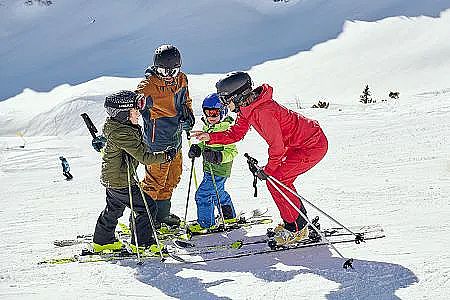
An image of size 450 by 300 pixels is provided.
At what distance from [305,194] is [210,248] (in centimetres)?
197

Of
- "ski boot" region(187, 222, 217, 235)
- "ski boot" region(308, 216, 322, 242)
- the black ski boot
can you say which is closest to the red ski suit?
"ski boot" region(308, 216, 322, 242)

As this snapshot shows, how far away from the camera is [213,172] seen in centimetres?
588

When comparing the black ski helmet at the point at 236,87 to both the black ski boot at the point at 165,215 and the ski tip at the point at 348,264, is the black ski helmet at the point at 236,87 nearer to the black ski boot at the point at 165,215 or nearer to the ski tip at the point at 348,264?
the ski tip at the point at 348,264

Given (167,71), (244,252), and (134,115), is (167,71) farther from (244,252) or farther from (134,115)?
(244,252)

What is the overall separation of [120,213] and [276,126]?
160 centimetres

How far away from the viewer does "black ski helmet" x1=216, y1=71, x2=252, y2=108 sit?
16.2 feet

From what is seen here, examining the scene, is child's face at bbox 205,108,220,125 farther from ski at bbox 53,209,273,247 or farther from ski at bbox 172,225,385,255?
ski at bbox 172,225,385,255

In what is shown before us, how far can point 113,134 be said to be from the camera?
197 inches

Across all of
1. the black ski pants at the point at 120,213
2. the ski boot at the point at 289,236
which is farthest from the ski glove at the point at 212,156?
the ski boot at the point at 289,236

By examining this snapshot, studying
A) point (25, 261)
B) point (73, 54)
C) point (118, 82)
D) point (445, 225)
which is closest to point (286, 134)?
Result: point (445, 225)

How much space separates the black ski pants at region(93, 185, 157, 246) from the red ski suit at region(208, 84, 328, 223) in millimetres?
1108

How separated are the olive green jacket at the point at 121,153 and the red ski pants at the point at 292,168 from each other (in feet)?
3.28

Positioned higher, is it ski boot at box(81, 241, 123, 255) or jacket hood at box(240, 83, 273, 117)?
jacket hood at box(240, 83, 273, 117)

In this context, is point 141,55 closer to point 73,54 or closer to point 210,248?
point 73,54
